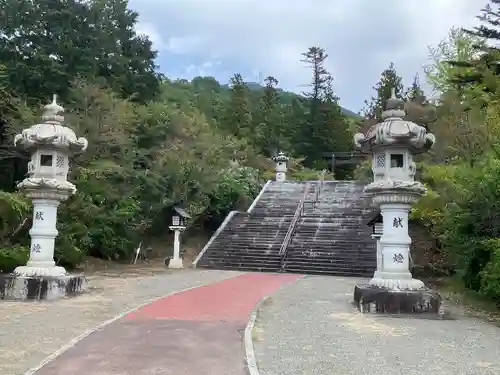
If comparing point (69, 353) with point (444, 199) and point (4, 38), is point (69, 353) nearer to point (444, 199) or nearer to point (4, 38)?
point (444, 199)

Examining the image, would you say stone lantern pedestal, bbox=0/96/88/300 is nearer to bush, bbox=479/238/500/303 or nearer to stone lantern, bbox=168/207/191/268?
stone lantern, bbox=168/207/191/268

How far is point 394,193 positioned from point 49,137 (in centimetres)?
756

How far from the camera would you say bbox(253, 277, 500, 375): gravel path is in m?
5.71

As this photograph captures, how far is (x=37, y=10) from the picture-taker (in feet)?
75.4

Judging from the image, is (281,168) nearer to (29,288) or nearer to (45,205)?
(45,205)

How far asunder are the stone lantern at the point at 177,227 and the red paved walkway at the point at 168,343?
8078mm

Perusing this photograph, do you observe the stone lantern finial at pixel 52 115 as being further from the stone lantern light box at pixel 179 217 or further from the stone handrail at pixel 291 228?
the stone handrail at pixel 291 228

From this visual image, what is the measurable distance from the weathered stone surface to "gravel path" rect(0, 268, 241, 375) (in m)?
4.62

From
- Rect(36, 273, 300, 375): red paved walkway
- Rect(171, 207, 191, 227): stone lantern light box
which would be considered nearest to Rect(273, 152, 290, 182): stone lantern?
Rect(171, 207, 191, 227): stone lantern light box

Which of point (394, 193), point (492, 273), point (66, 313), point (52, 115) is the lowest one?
point (66, 313)

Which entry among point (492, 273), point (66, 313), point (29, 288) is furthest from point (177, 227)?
point (492, 273)

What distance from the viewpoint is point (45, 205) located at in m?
11.0

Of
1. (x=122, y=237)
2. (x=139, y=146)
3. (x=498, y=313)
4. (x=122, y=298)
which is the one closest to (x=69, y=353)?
(x=122, y=298)

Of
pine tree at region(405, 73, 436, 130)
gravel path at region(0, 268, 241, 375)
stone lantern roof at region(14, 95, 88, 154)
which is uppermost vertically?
pine tree at region(405, 73, 436, 130)
